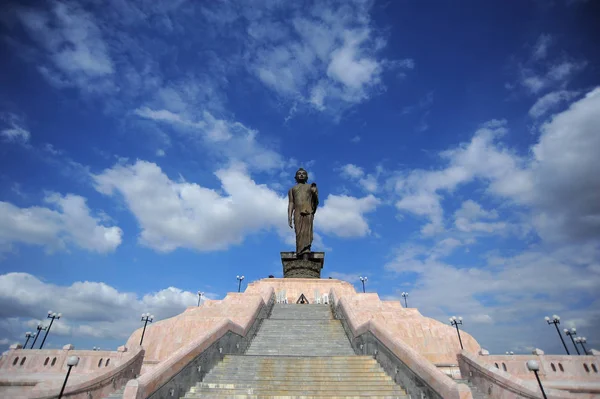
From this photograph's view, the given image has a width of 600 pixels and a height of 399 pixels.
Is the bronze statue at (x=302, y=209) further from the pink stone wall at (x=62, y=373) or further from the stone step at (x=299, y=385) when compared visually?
the stone step at (x=299, y=385)

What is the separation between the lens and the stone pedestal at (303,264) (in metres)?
23.1

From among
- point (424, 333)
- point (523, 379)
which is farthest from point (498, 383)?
point (424, 333)

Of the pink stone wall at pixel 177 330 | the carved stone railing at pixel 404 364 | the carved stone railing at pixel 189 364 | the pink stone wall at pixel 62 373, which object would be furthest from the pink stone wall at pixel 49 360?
the carved stone railing at pixel 404 364

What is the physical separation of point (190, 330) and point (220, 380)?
3814 millimetres

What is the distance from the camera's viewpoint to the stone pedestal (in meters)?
23.1

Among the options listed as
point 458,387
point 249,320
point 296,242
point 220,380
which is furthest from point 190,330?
point 296,242

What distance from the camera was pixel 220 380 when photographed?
301 inches

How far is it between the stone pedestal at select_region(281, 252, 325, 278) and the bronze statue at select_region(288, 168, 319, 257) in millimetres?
450

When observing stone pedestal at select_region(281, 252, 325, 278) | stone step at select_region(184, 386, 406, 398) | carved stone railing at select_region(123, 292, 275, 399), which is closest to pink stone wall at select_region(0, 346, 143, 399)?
carved stone railing at select_region(123, 292, 275, 399)

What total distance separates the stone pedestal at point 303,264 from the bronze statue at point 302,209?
17.7 inches

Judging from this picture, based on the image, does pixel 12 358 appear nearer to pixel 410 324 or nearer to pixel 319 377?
pixel 319 377

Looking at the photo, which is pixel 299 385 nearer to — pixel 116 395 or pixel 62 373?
pixel 116 395

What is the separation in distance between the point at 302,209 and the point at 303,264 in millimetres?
4341

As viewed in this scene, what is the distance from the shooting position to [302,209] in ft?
82.6
